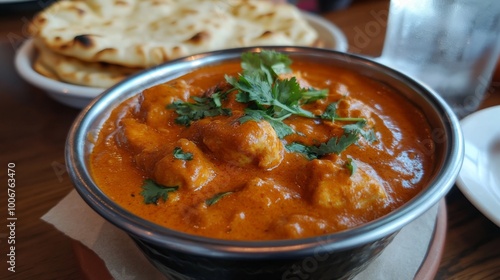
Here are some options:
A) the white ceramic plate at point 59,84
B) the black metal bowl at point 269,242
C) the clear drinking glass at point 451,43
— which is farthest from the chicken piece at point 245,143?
the clear drinking glass at point 451,43

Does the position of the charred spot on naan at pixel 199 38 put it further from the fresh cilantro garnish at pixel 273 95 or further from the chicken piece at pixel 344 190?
the chicken piece at pixel 344 190

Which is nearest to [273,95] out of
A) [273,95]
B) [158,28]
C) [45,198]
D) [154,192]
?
[273,95]

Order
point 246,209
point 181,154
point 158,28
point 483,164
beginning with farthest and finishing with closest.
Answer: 1. point 158,28
2. point 483,164
3. point 181,154
4. point 246,209

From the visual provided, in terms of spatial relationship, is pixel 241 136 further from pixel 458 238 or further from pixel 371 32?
pixel 371 32

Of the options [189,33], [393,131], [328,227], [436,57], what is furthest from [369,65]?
[189,33]

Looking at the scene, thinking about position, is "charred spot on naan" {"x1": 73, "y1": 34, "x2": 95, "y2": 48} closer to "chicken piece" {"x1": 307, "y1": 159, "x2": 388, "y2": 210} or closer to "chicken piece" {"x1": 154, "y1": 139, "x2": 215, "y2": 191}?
"chicken piece" {"x1": 154, "y1": 139, "x2": 215, "y2": 191}

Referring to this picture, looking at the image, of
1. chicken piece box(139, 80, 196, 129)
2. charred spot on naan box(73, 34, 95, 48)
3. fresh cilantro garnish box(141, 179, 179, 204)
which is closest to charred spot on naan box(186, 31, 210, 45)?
charred spot on naan box(73, 34, 95, 48)

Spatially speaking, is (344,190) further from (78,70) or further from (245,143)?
(78,70)
